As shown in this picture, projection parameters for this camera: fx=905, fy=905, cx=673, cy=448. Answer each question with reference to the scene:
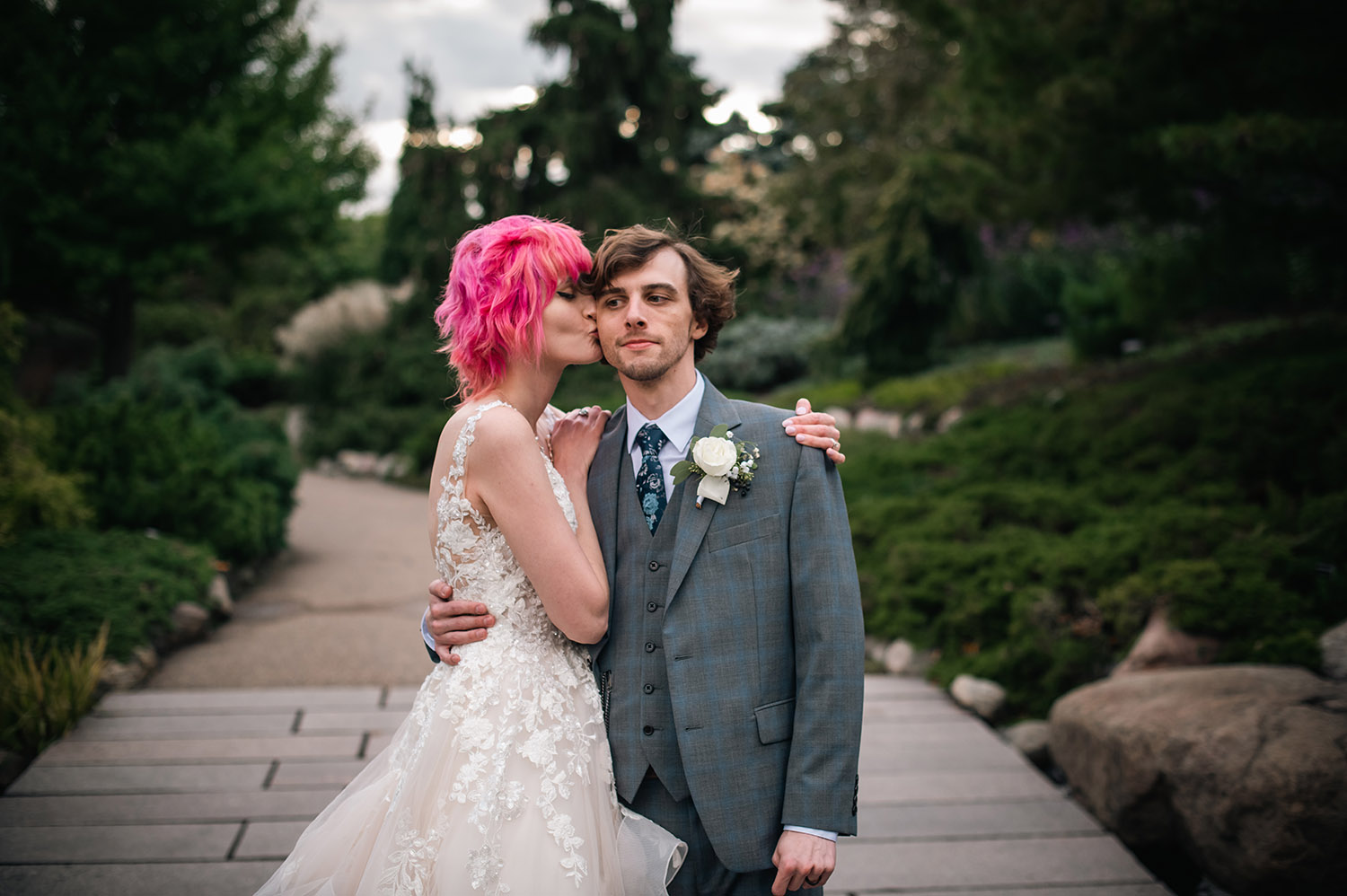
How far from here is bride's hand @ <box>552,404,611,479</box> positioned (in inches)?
84.7

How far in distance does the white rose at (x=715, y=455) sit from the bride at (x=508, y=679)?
0.32 meters

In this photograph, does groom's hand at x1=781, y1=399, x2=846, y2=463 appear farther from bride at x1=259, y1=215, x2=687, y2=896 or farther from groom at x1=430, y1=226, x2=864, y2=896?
bride at x1=259, y1=215, x2=687, y2=896

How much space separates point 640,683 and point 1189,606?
10.5 feet

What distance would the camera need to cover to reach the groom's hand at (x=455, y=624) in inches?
80.0

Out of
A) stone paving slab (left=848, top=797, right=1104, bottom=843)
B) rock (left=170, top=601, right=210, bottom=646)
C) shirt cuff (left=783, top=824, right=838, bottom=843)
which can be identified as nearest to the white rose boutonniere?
shirt cuff (left=783, top=824, right=838, bottom=843)

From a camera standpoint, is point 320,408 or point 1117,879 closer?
point 1117,879

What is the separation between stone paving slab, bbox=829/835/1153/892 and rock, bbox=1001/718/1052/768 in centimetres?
85

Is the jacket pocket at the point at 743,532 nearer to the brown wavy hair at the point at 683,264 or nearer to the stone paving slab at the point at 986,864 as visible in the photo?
the brown wavy hair at the point at 683,264

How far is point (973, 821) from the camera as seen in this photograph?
3.33 metres

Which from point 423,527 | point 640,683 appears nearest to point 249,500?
point 423,527

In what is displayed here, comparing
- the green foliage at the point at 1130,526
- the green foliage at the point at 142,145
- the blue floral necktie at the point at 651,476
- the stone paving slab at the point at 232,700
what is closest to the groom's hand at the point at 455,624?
the blue floral necktie at the point at 651,476

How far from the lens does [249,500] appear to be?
7.02 meters

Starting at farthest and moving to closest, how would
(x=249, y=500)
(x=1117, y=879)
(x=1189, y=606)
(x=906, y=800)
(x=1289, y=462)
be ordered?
(x=249, y=500) → (x=1289, y=462) → (x=1189, y=606) → (x=906, y=800) → (x=1117, y=879)

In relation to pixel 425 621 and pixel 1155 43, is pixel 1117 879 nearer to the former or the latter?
pixel 425 621
